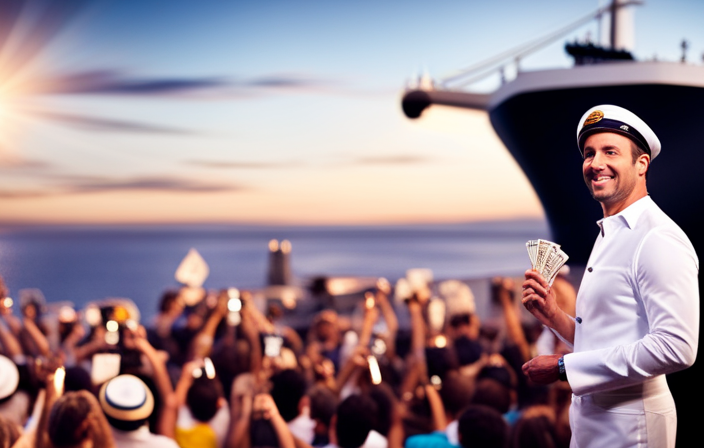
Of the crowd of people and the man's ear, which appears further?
the crowd of people

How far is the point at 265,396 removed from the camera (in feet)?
10.1

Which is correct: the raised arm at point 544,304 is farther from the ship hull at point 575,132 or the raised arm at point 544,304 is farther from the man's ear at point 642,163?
the ship hull at point 575,132

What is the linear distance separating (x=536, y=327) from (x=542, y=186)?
3139 millimetres

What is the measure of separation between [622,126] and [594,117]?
82mm

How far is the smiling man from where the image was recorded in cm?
146

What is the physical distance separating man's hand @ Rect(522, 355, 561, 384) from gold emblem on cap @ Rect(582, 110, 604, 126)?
0.58 meters

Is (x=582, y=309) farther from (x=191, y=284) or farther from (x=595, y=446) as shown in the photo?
(x=191, y=284)

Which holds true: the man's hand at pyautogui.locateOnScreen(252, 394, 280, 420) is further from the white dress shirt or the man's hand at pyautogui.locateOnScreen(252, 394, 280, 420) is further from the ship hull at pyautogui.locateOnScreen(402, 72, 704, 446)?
the ship hull at pyautogui.locateOnScreen(402, 72, 704, 446)

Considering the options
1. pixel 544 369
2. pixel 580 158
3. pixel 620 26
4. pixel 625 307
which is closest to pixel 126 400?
pixel 544 369

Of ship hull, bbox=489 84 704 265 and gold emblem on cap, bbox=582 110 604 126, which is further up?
ship hull, bbox=489 84 704 265

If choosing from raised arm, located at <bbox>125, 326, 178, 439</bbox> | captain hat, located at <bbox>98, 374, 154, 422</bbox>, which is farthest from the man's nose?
raised arm, located at <bbox>125, 326, 178, 439</bbox>

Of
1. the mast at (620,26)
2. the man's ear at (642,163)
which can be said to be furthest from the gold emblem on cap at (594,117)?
the mast at (620,26)

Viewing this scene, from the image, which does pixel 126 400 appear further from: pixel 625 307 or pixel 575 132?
pixel 575 132

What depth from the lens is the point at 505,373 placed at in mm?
3764
